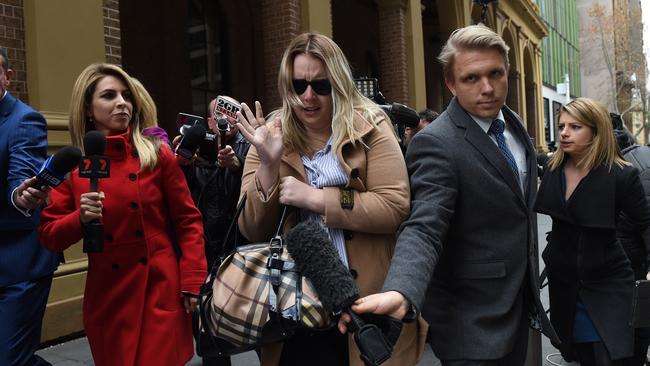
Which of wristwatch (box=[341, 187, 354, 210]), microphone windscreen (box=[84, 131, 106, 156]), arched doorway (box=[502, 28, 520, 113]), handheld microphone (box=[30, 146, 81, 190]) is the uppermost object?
arched doorway (box=[502, 28, 520, 113])

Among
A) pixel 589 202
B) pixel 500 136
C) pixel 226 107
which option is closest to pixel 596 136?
pixel 589 202

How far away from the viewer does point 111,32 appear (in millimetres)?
6133

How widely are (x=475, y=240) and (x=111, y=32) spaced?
199 inches

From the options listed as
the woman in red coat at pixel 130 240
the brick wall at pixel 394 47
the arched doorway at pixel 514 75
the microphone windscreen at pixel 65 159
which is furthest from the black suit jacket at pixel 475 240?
the arched doorway at pixel 514 75

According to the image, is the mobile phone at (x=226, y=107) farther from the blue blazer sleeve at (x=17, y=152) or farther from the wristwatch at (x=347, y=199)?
the wristwatch at (x=347, y=199)

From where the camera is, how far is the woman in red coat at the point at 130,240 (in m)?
2.73

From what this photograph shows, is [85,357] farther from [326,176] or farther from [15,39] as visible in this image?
[326,176]

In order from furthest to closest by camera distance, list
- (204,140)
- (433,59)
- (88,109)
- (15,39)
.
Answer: (433,59) → (15,39) → (204,140) → (88,109)

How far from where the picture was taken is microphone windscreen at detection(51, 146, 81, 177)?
92.9 inches

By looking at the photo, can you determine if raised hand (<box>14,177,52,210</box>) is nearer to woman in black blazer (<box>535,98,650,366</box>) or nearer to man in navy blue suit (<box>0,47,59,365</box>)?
man in navy blue suit (<box>0,47,59,365</box>)

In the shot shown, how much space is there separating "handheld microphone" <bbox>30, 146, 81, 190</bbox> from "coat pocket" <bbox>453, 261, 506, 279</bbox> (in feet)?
5.09

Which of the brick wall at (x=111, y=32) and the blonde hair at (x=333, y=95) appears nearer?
the blonde hair at (x=333, y=95)

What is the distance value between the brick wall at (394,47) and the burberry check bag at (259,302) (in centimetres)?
1096

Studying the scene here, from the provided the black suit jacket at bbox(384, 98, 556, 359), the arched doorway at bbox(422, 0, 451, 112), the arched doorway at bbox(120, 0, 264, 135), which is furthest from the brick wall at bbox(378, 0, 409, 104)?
the black suit jacket at bbox(384, 98, 556, 359)
